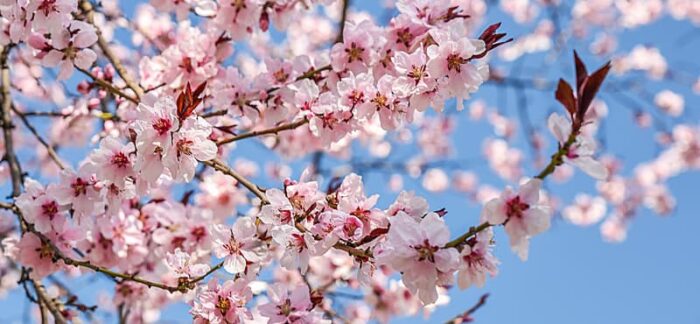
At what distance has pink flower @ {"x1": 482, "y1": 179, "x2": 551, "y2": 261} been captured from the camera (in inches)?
51.7

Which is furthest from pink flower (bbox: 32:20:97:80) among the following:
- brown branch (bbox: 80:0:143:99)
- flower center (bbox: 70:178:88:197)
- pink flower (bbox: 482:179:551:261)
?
pink flower (bbox: 482:179:551:261)

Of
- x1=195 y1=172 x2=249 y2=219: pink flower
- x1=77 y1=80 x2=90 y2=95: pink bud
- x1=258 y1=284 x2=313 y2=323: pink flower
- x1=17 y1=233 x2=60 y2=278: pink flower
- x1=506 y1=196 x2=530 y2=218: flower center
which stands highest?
x1=195 y1=172 x2=249 y2=219: pink flower

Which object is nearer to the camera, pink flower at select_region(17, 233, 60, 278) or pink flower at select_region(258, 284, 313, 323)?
pink flower at select_region(258, 284, 313, 323)

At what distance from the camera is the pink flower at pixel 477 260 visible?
1459mm

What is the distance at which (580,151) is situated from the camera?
1314 mm

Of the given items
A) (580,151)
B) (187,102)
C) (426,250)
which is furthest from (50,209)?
(580,151)

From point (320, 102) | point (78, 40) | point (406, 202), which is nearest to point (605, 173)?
point (406, 202)

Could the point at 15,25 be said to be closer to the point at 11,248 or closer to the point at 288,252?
the point at 11,248

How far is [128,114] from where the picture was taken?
210cm

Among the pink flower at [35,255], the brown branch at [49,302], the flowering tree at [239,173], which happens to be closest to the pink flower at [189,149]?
the flowering tree at [239,173]

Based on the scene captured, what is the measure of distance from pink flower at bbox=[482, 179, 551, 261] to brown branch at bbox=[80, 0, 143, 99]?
4.21ft

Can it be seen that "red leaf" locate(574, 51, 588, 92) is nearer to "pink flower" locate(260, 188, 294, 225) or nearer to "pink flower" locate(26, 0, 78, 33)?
"pink flower" locate(260, 188, 294, 225)

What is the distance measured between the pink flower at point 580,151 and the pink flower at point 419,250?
0.92 ft

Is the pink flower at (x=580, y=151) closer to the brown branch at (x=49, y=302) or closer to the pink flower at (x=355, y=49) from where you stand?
the pink flower at (x=355, y=49)
